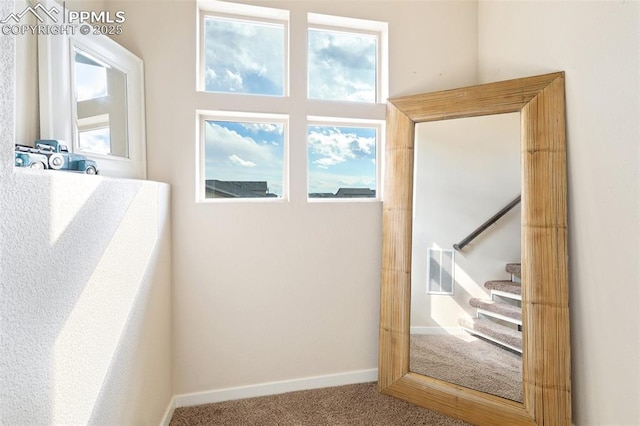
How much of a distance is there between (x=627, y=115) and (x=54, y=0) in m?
2.42

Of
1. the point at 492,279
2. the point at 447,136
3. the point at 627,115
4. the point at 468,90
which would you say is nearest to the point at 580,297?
the point at 492,279

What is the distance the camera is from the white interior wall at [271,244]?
72.8 inches

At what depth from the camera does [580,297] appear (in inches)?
62.6

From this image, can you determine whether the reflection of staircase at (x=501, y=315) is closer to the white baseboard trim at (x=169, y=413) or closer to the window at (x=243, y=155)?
the window at (x=243, y=155)

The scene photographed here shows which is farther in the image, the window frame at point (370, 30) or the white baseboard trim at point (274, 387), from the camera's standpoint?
the window frame at point (370, 30)

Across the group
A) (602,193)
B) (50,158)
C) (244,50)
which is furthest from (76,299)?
(602,193)

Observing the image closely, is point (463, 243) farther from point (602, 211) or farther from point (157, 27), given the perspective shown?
point (157, 27)

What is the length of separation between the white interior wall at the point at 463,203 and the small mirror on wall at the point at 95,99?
1627 mm

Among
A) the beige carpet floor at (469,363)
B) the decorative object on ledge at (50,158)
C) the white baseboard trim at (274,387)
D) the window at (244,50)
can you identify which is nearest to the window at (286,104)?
the window at (244,50)

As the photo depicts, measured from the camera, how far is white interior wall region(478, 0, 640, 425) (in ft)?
4.48

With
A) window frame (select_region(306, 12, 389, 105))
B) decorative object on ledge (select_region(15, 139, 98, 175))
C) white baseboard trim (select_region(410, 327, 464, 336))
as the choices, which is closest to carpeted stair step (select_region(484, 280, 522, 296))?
white baseboard trim (select_region(410, 327, 464, 336))

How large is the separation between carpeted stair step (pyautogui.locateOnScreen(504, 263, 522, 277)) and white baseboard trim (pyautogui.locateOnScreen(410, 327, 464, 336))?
439 mm

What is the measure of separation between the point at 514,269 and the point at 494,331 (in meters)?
0.37

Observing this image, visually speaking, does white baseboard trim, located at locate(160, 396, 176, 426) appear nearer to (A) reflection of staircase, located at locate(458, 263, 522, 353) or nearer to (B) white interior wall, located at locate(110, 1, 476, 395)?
(B) white interior wall, located at locate(110, 1, 476, 395)
